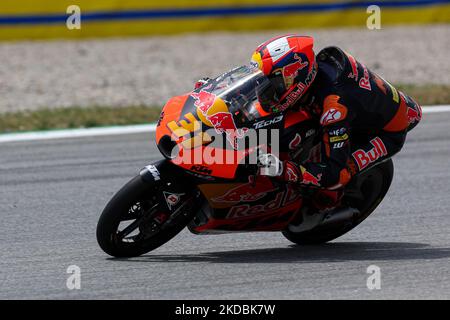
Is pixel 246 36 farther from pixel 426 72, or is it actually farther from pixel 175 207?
pixel 175 207

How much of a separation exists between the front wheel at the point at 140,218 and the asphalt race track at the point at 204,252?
10 centimetres

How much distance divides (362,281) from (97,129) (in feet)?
18.7

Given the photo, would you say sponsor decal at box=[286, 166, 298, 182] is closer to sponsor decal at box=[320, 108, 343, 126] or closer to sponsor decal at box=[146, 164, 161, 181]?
sponsor decal at box=[320, 108, 343, 126]

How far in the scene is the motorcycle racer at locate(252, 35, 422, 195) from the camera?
220 inches

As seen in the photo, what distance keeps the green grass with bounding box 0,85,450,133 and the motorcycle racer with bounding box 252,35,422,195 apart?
528cm

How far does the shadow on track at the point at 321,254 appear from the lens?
5.93 meters

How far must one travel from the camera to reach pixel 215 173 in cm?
550

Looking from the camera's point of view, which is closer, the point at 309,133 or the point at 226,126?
the point at 226,126

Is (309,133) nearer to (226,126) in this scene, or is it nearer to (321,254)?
(226,126)

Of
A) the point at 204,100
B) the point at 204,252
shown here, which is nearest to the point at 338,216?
the point at 204,252

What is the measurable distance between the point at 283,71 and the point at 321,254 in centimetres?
126

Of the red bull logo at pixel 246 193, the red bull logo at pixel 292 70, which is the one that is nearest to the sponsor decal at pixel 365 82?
the red bull logo at pixel 292 70

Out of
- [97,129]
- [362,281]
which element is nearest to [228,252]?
[362,281]
